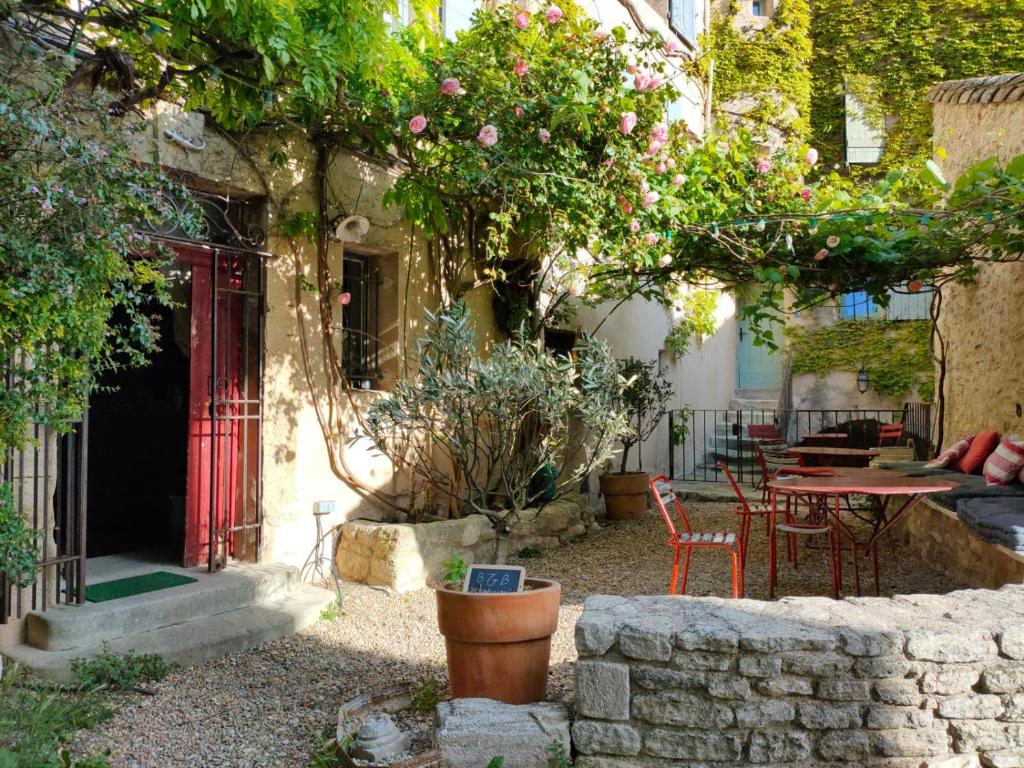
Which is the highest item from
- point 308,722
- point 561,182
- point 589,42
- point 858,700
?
point 589,42

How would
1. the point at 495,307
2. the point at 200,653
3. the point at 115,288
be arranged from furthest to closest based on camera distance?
the point at 495,307 → the point at 200,653 → the point at 115,288

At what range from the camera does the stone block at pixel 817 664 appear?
8.95ft

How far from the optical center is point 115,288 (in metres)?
3.35

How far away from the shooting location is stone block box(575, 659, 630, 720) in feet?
9.16

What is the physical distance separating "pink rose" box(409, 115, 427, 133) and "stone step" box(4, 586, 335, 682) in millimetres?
2870

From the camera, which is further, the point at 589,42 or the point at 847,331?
the point at 847,331

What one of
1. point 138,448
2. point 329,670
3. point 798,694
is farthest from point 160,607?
point 798,694

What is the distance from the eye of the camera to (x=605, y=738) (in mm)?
2797

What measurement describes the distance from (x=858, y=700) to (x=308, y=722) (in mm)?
2162

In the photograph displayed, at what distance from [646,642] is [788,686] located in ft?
1.62

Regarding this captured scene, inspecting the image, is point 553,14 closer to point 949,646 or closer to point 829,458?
point 949,646

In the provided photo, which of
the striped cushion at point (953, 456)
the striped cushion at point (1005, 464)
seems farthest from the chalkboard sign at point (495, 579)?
the striped cushion at point (953, 456)

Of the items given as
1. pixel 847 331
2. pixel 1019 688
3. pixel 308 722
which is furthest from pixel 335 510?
pixel 847 331

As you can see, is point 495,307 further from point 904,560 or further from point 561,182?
point 904,560
